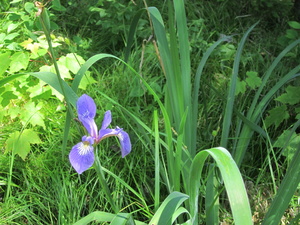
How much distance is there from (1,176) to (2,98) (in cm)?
41

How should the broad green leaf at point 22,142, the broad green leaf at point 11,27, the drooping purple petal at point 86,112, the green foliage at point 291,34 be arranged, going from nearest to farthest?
1. the drooping purple petal at point 86,112
2. the broad green leaf at point 22,142
3. the green foliage at point 291,34
4. the broad green leaf at point 11,27

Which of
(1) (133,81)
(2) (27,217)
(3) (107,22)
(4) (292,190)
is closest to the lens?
(4) (292,190)

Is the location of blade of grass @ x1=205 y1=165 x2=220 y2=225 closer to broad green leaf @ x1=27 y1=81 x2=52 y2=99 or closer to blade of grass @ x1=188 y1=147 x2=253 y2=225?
blade of grass @ x1=188 y1=147 x2=253 y2=225

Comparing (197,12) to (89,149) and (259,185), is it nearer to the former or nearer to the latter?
(259,185)

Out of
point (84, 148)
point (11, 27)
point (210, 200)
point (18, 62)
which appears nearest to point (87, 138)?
point (84, 148)

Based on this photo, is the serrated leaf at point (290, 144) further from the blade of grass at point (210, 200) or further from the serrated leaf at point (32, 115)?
the serrated leaf at point (32, 115)

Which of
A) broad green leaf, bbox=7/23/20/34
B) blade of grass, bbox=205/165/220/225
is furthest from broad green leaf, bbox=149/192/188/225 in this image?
broad green leaf, bbox=7/23/20/34

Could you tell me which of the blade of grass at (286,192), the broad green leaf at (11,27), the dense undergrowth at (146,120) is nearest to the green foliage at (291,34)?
the dense undergrowth at (146,120)

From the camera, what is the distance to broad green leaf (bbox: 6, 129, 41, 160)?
1667mm

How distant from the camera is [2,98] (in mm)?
1937

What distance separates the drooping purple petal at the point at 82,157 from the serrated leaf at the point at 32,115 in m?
1.00

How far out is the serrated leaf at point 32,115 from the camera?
1805 mm

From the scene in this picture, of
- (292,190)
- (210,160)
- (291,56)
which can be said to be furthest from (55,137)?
(291,56)

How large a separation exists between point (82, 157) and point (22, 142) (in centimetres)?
95
